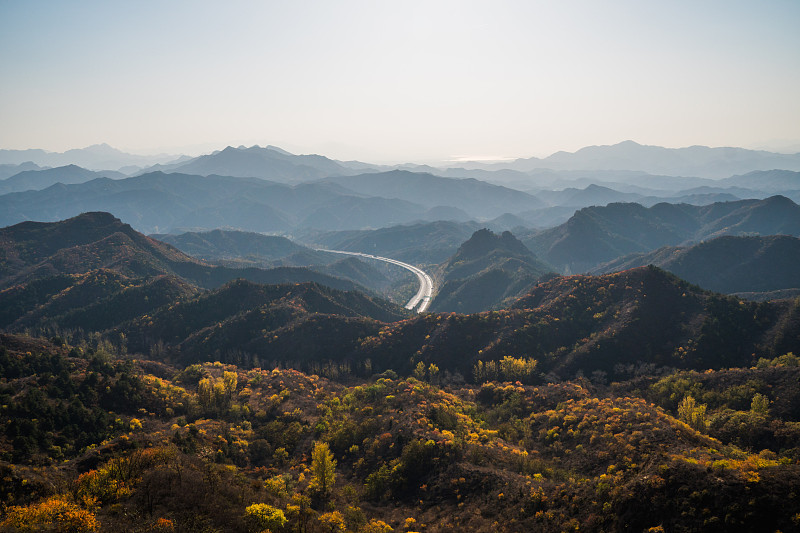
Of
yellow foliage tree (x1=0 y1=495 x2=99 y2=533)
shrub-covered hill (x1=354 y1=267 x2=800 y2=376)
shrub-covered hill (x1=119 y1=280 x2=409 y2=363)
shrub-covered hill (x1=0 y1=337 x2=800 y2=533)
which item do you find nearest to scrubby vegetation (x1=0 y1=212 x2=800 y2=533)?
yellow foliage tree (x1=0 y1=495 x2=99 y2=533)

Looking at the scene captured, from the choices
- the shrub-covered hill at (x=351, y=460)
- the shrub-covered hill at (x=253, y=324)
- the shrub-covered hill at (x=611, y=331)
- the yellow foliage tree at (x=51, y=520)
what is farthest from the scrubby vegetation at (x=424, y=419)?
the shrub-covered hill at (x=253, y=324)

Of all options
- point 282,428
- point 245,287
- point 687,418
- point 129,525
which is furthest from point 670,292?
point 245,287

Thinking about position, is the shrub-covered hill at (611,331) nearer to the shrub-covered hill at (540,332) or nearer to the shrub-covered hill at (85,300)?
the shrub-covered hill at (540,332)

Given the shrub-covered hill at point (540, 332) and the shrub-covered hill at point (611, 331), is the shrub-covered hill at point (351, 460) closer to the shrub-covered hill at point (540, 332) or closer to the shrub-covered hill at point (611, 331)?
the shrub-covered hill at point (611, 331)

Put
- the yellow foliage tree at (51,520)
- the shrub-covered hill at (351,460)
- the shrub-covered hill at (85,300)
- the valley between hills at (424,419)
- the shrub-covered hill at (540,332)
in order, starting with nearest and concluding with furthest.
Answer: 1. the yellow foliage tree at (51,520)
2. the shrub-covered hill at (351,460)
3. the valley between hills at (424,419)
4. the shrub-covered hill at (540,332)
5. the shrub-covered hill at (85,300)

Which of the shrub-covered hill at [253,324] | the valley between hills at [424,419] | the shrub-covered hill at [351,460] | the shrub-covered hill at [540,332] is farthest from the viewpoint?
the shrub-covered hill at [253,324]

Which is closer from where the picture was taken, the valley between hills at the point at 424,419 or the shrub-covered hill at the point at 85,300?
the valley between hills at the point at 424,419

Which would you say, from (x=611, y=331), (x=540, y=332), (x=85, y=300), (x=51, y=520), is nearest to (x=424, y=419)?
(x=51, y=520)

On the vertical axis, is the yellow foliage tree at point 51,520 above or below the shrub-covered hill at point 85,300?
above

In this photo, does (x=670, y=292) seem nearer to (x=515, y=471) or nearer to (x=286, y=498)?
(x=515, y=471)

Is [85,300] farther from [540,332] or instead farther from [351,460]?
[540,332]
